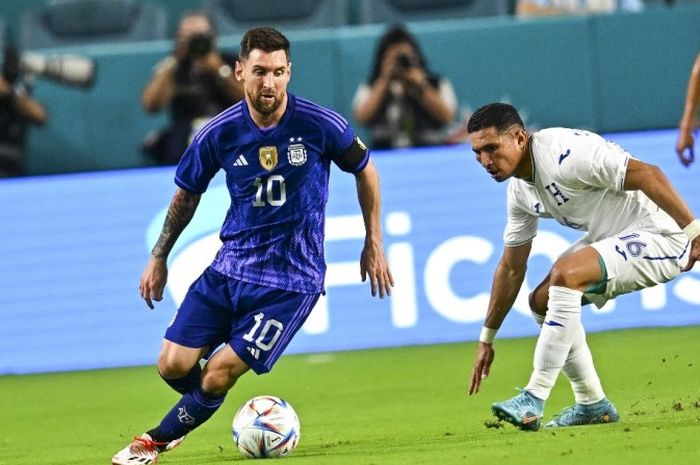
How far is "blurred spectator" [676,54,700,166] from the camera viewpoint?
1071 centimetres

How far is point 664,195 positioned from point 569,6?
6.88 meters

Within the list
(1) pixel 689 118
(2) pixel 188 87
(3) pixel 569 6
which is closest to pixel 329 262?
(2) pixel 188 87

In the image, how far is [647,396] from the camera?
8.56 m

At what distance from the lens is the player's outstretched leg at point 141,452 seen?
7.02m

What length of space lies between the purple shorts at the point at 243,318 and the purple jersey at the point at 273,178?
61 mm

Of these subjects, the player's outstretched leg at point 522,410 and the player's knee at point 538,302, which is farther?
the player's knee at point 538,302

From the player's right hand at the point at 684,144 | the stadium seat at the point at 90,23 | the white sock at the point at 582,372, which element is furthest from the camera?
the stadium seat at the point at 90,23

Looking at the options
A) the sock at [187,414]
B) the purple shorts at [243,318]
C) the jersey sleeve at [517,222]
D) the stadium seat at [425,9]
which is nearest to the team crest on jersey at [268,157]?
the purple shorts at [243,318]

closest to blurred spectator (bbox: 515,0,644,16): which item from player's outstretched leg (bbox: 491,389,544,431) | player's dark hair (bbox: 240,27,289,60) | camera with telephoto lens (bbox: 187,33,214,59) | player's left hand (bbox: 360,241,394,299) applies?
camera with telephoto lens (bbox: 187,33,214,59)

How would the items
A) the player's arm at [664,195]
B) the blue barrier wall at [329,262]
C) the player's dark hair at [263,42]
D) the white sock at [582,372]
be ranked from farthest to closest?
the blue barrier wall at [329,262] < the white sock at [582,372] < the player's dark hair at [263,42] < the player's arm at [664,195]

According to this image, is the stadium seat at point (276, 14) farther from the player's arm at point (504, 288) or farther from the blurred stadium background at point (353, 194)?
the player's arm at point (504, 288)

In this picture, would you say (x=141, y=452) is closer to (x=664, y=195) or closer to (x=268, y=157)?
(x=268, y=157)

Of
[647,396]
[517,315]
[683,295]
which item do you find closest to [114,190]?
[517,315]

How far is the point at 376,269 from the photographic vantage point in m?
7.21
